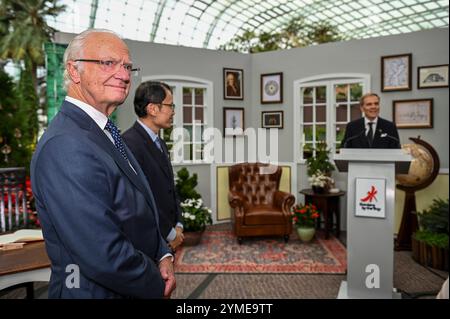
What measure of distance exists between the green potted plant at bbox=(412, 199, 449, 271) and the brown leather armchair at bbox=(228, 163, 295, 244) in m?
1.53

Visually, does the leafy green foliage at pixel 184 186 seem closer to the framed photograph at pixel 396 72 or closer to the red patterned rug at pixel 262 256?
the red patterned rug at pixel 262 256

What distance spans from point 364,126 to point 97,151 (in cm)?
300

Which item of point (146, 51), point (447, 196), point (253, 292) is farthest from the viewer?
point (146, 51)

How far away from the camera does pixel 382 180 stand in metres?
2.67

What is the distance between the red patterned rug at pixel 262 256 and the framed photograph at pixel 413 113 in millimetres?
1916

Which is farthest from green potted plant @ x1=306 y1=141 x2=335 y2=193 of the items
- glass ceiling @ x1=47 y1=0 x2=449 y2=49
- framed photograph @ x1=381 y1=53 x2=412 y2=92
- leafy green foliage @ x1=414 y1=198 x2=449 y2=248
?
glass ceiling @ x1=47 y1=0 x2=449 y2=49

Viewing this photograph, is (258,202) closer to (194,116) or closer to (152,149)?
(194,116)

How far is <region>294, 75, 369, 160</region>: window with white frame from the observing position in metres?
5.41

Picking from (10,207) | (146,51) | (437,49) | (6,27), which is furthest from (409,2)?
(6,27)

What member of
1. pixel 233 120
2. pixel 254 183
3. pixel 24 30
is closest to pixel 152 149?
pixel 254 183

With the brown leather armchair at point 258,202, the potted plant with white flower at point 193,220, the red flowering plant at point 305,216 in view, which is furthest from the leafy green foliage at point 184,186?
the red flowering plant at point 305,216

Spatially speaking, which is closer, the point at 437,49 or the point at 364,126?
the point at 364,126
